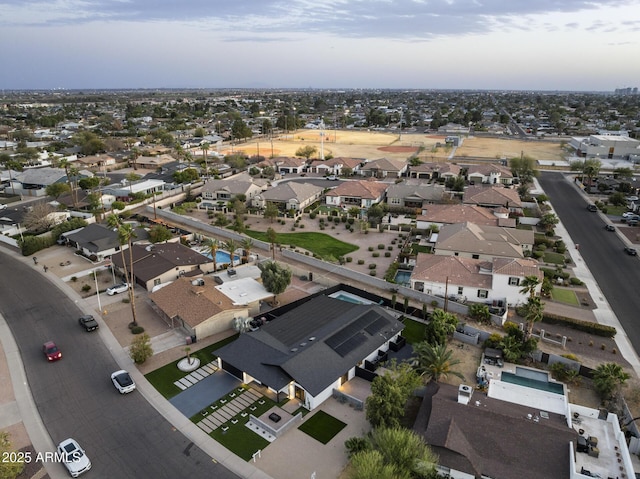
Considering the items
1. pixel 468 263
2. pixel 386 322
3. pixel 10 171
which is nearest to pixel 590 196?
pixel 468 263

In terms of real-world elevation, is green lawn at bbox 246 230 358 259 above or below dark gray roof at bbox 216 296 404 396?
below

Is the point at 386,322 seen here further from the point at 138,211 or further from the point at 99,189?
the point at 99,189

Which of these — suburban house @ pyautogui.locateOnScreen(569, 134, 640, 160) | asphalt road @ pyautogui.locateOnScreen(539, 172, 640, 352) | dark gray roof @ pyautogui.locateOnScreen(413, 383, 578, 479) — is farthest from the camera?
suburban house @ pyautogui.locateOnScreen(569, 134, 640, 160)

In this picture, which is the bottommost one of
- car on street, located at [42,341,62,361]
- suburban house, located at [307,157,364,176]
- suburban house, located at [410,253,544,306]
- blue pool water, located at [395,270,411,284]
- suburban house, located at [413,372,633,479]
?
car on street, located at [42,341,62,361]

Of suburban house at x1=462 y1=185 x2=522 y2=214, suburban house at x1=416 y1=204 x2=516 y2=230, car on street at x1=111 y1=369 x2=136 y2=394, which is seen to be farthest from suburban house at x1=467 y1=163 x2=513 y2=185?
car on street at x1=111 y1=369 x2=136 y2=394

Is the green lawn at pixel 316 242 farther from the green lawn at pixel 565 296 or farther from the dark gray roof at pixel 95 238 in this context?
the green lawn at pixel 565 296

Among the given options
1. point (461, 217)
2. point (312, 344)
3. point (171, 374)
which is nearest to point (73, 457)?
point (171, 374)

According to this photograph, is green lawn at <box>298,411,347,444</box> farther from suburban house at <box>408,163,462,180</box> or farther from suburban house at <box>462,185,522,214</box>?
suburban house at <box>408,163,462,180</box>

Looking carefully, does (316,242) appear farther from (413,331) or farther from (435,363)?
(435,363)

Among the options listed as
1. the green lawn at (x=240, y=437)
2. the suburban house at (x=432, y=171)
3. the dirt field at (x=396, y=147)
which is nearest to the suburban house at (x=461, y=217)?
the suburban house at (x=432, y=171)
